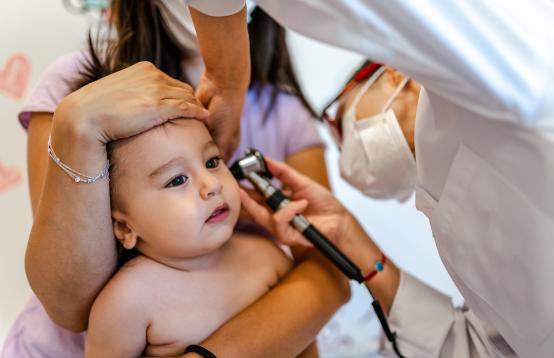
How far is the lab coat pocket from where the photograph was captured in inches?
22.9

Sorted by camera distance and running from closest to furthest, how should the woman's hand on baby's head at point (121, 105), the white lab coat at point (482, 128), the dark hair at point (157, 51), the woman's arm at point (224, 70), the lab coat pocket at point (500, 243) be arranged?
the white lab coat at point (482, 128) < the lab coat pocket at point (500, 243) < the woman's hand on baby's head at point (121, 105) < the woman's arm at point (224, 70) < the dark hair at point (157, 51)

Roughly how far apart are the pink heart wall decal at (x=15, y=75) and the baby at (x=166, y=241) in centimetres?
77

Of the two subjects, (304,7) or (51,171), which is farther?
(51,171)

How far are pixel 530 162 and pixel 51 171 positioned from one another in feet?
1.95

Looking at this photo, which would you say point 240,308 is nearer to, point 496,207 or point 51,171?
point 51,171

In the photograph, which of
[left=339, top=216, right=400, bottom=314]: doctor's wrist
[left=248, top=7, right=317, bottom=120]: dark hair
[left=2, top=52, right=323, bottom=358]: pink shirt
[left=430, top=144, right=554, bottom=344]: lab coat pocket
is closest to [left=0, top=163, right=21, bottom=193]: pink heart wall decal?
[left=2, top=52, right=323, bottom=358]: pink shirt

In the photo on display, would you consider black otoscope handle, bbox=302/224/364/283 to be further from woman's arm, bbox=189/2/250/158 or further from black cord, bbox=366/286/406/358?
woman's arm, bbox=189/2/250/158

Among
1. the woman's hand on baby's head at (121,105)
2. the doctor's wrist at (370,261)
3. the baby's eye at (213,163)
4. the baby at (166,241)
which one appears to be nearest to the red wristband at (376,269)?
the doctor's wrist at (370,261)

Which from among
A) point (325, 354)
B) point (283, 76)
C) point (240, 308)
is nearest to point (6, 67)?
point (283, 76)

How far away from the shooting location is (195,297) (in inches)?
35.0

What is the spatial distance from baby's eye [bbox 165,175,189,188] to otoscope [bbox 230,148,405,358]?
0.15 meters

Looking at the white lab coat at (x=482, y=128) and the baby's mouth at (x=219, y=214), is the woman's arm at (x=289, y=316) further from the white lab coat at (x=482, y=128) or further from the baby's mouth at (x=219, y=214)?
the white lab coat at (x=482, y=128)

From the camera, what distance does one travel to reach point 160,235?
2.73ft

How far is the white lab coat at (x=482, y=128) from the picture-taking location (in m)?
0.47
